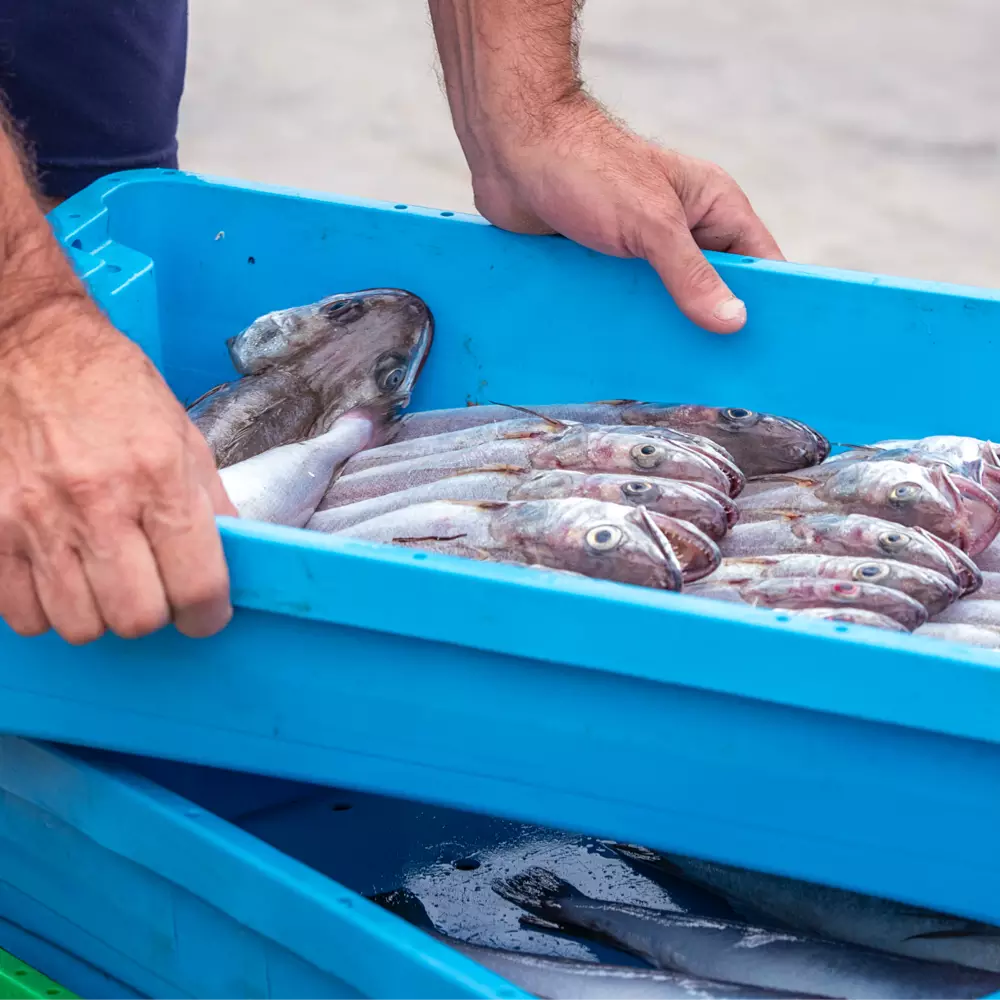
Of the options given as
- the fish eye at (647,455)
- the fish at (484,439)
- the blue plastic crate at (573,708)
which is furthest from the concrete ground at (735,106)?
the blue plastic crate at (573,708)

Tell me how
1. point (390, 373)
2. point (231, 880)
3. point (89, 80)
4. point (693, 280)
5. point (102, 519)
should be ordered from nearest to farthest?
point (102, 519), point (231, 880), point (693, 280), point (390, 373), point (89, 80)

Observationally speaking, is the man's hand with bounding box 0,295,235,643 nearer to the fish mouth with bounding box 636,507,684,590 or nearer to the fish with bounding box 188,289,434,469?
the fish mouth with bounding box 636,507,684,590

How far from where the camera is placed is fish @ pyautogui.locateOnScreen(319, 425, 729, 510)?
63.6 inches

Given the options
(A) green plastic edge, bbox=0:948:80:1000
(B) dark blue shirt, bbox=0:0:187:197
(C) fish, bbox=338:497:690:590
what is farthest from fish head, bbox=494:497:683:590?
(B) dark blue shirt, bbox=0:0:187:197

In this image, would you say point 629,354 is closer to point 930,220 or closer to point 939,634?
point 939,634

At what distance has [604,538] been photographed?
1.37m

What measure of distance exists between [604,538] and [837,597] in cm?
25

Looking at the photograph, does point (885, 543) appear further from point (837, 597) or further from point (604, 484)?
point (604, 484)

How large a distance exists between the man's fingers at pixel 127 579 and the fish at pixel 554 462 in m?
0.59

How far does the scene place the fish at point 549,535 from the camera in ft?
4.45

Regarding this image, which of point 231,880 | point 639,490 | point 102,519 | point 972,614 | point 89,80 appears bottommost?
point 231,880

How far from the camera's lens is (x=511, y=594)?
115cm

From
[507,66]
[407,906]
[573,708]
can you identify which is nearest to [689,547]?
[573,708]

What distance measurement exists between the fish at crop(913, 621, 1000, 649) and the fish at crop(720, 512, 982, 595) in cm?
7
